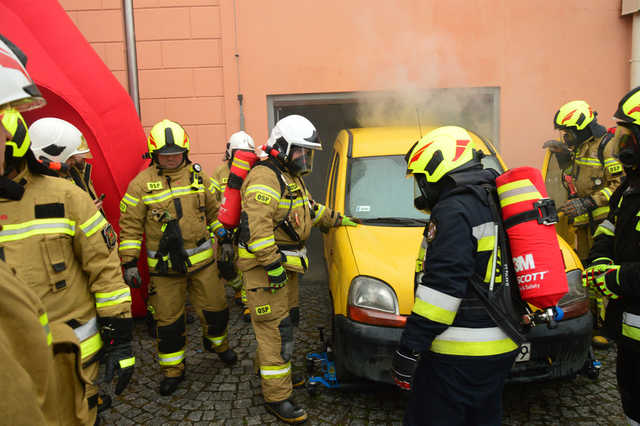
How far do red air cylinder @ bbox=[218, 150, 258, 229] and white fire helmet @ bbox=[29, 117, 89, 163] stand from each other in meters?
1.52

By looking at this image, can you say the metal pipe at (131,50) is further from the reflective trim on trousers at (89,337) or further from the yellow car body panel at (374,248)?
the reflective trim on trousers at (89,337)

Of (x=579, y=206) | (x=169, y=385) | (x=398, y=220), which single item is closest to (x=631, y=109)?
(x=398, y=220)

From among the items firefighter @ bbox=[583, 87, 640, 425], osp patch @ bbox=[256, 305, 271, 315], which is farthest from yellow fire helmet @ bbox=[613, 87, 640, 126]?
osp patch @ bbox=[256, 305, 271, 315]

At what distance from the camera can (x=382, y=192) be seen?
407 cm

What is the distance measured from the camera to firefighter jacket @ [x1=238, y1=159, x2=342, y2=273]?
2996 millimetres

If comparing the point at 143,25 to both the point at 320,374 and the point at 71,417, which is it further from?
the point at 71,417

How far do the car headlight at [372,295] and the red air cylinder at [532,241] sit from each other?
1033 mm

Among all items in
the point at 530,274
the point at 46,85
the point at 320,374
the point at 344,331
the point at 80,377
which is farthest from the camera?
the point at 46,85

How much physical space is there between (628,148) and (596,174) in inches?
102

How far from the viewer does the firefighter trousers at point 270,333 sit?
3.18m

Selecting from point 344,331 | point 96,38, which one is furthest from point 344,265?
point 96,38

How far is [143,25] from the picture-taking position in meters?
6.38

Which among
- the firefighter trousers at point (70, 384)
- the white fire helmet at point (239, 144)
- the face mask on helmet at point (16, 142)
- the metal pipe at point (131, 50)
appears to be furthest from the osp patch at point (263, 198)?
the metal pipe at point (131, 50)

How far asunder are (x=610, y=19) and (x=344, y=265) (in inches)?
235
